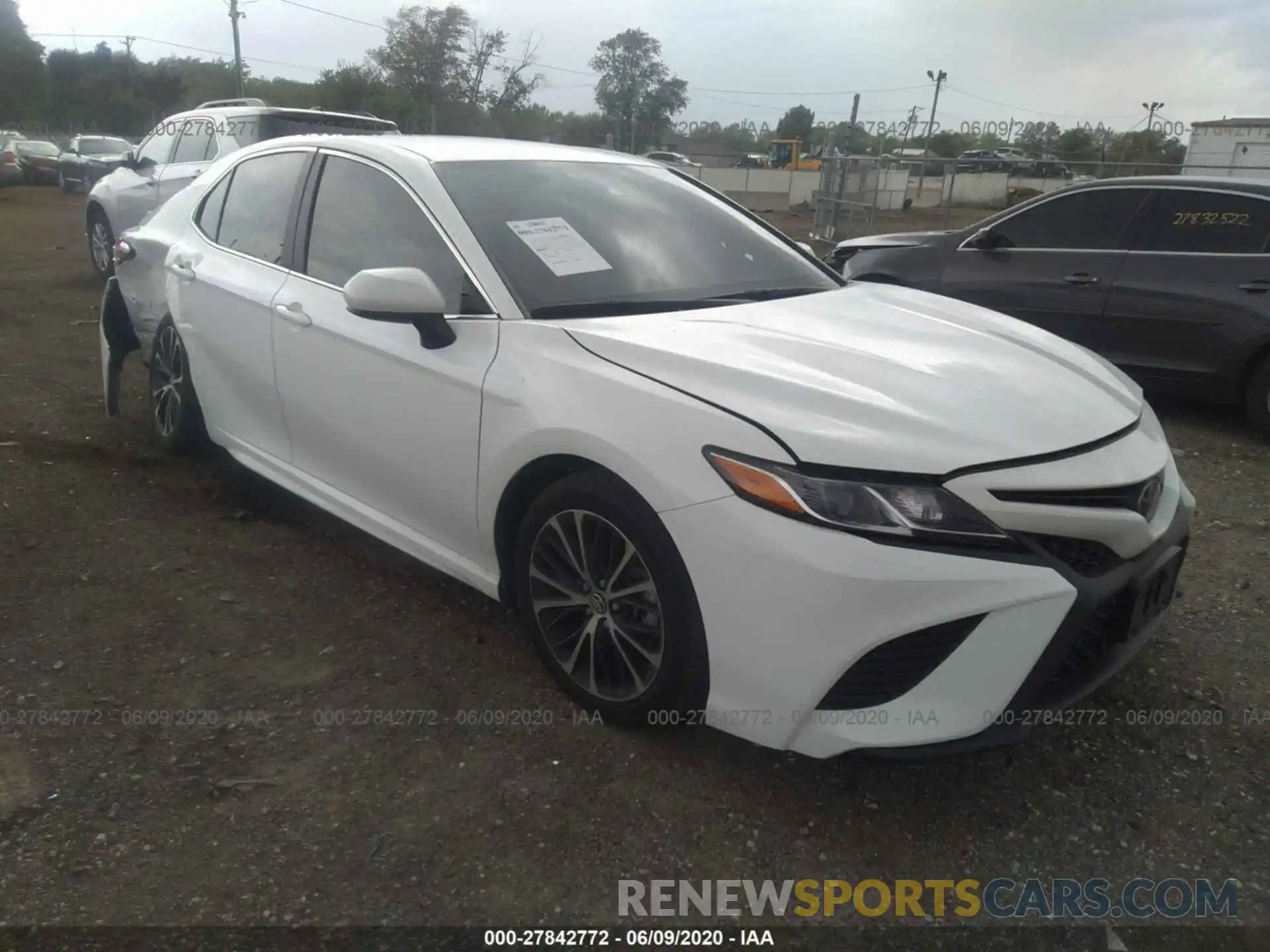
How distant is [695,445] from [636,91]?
6129 cm

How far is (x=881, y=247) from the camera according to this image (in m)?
7.29

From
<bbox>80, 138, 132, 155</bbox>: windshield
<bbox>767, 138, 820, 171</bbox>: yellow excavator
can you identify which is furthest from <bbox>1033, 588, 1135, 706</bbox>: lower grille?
<bbox>767, 138, 820, 171</bbox>: yellow excavator

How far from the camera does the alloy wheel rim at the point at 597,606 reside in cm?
246

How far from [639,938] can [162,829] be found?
3.93 ft

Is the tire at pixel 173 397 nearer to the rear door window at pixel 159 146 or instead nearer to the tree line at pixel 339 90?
the rear door window at pixel 159 146

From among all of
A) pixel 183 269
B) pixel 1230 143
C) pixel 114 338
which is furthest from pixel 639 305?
pixel 1230 143

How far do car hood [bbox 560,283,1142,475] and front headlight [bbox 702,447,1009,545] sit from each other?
0.05m

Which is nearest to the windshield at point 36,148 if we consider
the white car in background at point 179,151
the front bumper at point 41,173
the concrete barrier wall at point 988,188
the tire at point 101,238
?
the front bumper at point 41,173

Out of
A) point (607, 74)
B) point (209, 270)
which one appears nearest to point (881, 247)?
point (209, 270)

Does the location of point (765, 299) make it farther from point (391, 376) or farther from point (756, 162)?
point (756, 162)

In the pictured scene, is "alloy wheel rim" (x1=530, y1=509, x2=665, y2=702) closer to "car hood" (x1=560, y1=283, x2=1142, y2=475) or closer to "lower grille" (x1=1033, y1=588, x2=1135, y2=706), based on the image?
→ "car hood" (x1=560, y1=283, x2=1142, y2=475)

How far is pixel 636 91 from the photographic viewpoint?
2312 inches

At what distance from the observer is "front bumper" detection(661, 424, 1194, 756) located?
2.05 metres

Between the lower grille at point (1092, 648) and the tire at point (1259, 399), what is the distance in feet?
13.8
